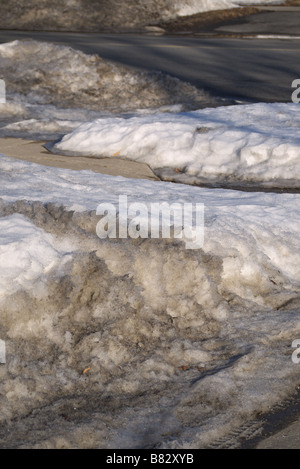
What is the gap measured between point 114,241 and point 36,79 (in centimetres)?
806

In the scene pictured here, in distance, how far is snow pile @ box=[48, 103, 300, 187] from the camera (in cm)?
735

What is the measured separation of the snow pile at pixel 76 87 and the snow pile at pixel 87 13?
359 inches

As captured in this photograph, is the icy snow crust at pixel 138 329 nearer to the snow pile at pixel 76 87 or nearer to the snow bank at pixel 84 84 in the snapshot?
the snow pile at pixel 76 87

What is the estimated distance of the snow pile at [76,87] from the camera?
1084 cm

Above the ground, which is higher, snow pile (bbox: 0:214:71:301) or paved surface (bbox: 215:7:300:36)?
paved surface (bbox: 215:7:300:36)

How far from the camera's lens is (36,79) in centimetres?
1202

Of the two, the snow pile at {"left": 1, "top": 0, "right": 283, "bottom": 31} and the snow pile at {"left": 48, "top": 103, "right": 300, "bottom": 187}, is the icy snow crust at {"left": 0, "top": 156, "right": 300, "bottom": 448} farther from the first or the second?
the snow pile at {"left": 1, "top": 0, "right": 283, "bottom": 31}

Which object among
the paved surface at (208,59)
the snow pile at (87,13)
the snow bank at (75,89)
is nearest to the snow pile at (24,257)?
the paved surface at (208,59)

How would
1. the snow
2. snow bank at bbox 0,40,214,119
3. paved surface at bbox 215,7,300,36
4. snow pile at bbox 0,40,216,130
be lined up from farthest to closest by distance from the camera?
1. the snow
2. paved surface at bbox 215,7,300,36
3. snow bank at bbox 0,40,214,119
4. snow pile at bbox 0,40,216,130

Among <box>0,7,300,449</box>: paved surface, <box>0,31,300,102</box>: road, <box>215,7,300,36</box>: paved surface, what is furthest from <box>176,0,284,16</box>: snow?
<box>0,31,300,102</box>: road

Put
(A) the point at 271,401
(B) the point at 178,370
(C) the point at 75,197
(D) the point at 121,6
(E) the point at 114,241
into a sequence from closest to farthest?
(A) the point at 271,401 < (B) the point at 178,370 < (E) the point at 114,241 < (C) the point at 75,197 < (D) the point at 121,6

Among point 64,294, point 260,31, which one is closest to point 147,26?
point 260,31

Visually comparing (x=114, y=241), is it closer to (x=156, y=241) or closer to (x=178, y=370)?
(x=156, y=241)

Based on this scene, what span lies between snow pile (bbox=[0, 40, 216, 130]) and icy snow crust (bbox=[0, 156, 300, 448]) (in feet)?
18.7
